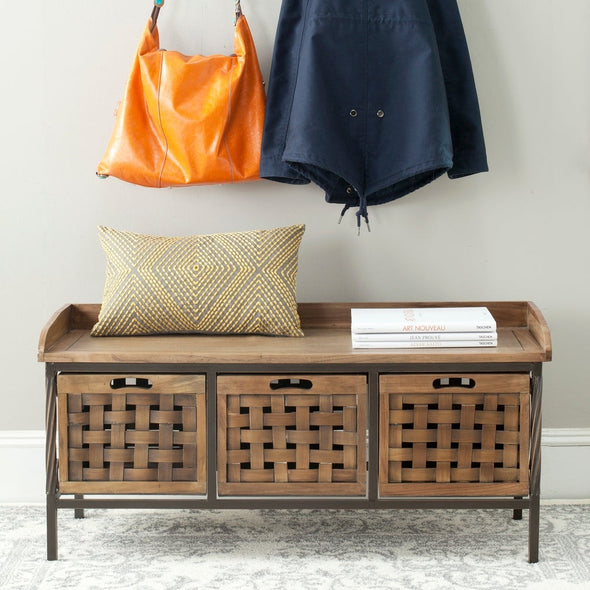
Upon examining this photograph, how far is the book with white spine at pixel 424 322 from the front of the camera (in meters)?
2.11

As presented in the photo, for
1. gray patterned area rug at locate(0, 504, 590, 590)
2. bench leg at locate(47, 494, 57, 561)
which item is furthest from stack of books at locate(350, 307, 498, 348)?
bench leg at locate(47, 494, 57, 561)

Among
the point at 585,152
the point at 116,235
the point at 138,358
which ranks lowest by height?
the point at 138,358

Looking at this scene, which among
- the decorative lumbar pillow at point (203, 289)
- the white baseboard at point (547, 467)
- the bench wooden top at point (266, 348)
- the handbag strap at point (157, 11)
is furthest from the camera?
the white baseboard at point (547, 467)

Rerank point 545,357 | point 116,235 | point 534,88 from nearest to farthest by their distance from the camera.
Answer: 1. point 545,357
2. point 116,235
3. point 534,88

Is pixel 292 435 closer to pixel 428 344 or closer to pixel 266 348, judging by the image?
pixel 266 348

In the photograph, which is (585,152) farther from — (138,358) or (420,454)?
(138,358)

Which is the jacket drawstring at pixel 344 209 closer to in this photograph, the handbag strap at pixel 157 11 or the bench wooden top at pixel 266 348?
the bench wooden top at pixel 266 348

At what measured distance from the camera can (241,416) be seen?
6.89ft

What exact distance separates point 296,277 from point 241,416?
57 centimetres

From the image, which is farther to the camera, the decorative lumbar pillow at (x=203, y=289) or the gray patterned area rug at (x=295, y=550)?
the decorative lumbar pillow at (x=203, y=289)

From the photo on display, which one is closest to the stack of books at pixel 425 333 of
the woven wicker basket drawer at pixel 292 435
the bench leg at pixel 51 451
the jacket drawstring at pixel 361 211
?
the woven wicker basket drawer at pixel 292 435

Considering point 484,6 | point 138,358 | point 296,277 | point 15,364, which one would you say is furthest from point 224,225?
point 484,6

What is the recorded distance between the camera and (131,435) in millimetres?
2111

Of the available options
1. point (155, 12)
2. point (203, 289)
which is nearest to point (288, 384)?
point (203, 289)
